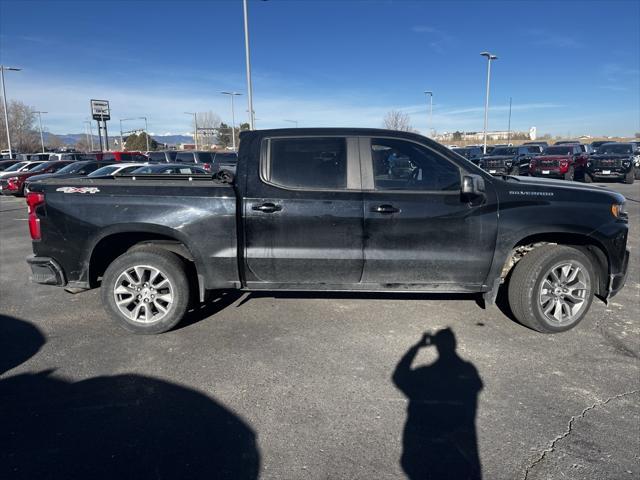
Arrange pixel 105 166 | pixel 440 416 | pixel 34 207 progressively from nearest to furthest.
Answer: pixel 440 416 → pixel 34 207 → pixel 105 166

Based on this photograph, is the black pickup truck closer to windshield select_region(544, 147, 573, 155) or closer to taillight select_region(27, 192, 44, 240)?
taillight select_region(27, 192, 44, 240)

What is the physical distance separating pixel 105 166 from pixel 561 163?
19850 millimetres

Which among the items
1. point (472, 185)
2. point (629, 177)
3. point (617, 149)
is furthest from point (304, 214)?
point (617, 149)

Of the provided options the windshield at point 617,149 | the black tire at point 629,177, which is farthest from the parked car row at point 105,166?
the windshield at point 617,149

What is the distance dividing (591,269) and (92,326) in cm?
499

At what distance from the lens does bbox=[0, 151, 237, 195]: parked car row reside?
15.4 metres

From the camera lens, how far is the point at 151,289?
434 cm

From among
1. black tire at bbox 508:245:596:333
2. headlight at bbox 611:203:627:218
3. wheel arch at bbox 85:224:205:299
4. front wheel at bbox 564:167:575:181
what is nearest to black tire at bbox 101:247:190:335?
wheel arch at bbox 85:224:205:299

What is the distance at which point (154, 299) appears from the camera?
4.34m

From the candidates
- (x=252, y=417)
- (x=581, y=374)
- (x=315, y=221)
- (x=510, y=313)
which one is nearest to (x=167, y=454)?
(x=252, y=417)

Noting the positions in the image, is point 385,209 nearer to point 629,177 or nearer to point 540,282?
point 540,282

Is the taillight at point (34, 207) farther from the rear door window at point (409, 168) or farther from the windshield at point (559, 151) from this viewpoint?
the windshield at point (559, 151)

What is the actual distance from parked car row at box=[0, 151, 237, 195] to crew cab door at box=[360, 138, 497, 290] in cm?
642

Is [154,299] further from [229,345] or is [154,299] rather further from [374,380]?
[374,380]
